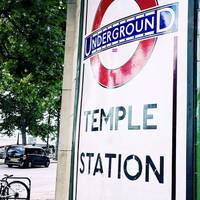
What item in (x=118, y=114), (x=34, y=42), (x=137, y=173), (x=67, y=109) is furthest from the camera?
(x=34, y=42)

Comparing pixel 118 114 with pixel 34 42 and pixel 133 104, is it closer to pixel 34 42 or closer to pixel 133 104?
pixel 133 104

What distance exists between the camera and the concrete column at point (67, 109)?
3.88m

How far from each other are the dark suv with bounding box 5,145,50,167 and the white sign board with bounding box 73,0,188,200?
83.8 feet

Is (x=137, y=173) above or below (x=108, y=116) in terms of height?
below

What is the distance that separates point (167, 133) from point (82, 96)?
1043 mm

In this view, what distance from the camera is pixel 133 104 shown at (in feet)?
9.91

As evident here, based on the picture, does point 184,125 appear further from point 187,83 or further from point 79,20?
point 79,20

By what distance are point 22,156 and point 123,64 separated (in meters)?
26.0

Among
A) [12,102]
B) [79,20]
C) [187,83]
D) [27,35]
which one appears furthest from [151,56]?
[12,102]

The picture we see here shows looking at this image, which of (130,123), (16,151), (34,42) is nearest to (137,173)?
(130,123)

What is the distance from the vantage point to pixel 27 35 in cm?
966

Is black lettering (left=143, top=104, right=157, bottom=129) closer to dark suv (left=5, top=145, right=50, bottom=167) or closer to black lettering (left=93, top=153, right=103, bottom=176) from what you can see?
black lettering (left=93, top=153, right=103, bottom=176)

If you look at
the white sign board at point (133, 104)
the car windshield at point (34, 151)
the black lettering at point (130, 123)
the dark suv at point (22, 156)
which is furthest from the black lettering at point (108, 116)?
the car windshield at point (34, 151)

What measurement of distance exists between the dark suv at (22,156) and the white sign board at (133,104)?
83.8 feet
